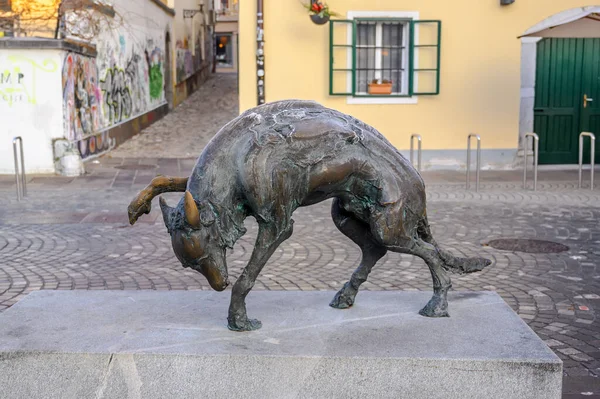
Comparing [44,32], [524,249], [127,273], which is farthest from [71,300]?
[44,32]

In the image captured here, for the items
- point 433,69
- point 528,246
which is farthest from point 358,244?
point 433,69

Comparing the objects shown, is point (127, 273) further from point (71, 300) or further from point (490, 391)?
point (490, 391)

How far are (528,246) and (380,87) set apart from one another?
22.2 feet

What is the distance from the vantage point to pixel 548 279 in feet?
21.7

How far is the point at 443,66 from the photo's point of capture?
14.2 m

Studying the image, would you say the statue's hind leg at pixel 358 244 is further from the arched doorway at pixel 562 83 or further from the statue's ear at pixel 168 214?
the arched doorway at pixel 562 83

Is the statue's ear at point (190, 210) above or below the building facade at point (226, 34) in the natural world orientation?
below

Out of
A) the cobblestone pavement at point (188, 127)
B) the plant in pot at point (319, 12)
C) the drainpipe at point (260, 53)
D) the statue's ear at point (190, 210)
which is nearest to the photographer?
the statue's ear at point (190, 210)

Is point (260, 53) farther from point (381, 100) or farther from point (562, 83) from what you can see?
point (562, 83)

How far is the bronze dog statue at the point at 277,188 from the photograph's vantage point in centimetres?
372

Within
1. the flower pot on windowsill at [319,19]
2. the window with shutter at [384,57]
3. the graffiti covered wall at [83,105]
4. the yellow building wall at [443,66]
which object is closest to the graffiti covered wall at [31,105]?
the graffiti covered wall at [83,105]

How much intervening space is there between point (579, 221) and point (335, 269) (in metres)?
3.98

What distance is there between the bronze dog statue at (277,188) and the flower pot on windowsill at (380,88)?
33.2 ft

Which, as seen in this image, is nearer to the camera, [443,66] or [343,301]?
[343,301]
